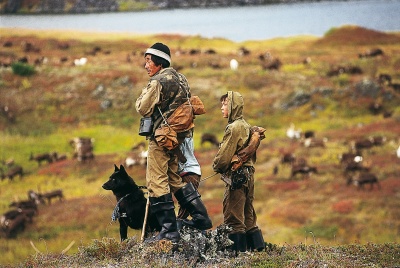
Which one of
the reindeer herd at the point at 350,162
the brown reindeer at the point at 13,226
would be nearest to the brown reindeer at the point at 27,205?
the brown reindeer at the point at 13,226

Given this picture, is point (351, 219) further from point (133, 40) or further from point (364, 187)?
point (133, 40)

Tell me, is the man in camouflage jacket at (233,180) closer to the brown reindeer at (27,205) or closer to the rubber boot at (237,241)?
the rubber boot at (237,241)

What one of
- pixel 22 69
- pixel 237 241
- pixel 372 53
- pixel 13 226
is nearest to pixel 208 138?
pixel 13 226

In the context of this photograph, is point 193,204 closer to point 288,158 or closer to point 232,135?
point 232,135

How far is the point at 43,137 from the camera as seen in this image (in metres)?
42.2

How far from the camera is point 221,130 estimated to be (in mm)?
41219

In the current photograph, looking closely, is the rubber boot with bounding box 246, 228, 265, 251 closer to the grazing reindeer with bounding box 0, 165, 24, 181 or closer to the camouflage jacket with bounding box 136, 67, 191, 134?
the camouflage jacket with bounding box 136, 67, 191, 134

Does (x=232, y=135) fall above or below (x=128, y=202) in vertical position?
above

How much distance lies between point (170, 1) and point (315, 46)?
12968 mm

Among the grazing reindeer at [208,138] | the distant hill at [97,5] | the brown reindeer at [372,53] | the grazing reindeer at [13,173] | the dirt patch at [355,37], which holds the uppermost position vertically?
the distant hill at [97,5]

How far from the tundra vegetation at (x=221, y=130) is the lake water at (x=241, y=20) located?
75 centimetres

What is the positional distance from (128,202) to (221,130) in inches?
1215

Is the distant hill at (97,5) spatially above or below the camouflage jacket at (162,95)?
above

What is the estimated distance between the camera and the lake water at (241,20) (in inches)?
2085
